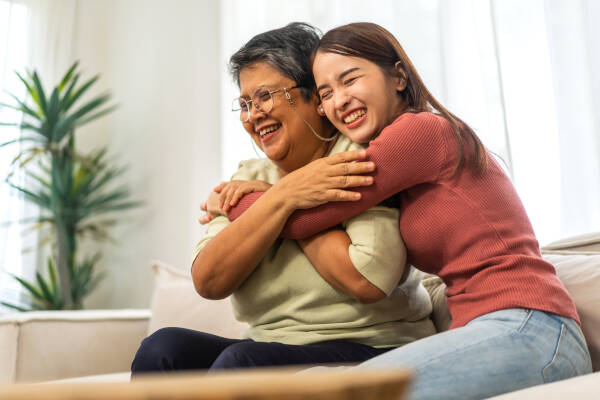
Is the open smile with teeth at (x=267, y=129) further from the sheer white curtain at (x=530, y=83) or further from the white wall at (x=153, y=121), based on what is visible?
the white wall at (x=153, y=121)

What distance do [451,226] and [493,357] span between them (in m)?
0.27

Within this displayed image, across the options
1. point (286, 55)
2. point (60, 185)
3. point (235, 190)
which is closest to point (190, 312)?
point (235, 190)

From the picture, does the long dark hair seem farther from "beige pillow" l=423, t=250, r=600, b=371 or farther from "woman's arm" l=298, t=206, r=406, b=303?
"beige pillow" l=423, t=250, r=600, b=371

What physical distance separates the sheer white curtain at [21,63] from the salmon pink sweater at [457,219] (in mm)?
3057

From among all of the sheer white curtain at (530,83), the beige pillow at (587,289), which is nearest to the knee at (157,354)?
the beige pillow at (587,289)

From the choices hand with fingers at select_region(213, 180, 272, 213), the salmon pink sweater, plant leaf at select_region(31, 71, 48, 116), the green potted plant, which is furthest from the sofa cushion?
plant leaf at select_region(31, 71, 48, 116)

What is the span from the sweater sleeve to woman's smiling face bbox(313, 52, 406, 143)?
0.38 ft

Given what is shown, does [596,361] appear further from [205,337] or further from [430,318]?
[205,337]

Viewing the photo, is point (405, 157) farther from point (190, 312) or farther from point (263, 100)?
point (190, 312)

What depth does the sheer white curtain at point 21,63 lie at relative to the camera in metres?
3.55

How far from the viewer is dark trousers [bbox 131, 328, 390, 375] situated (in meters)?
1.02

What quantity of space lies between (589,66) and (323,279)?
3.83ft

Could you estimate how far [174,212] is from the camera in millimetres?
3492

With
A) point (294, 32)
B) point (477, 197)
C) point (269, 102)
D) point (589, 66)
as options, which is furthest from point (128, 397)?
point (589, 66)
